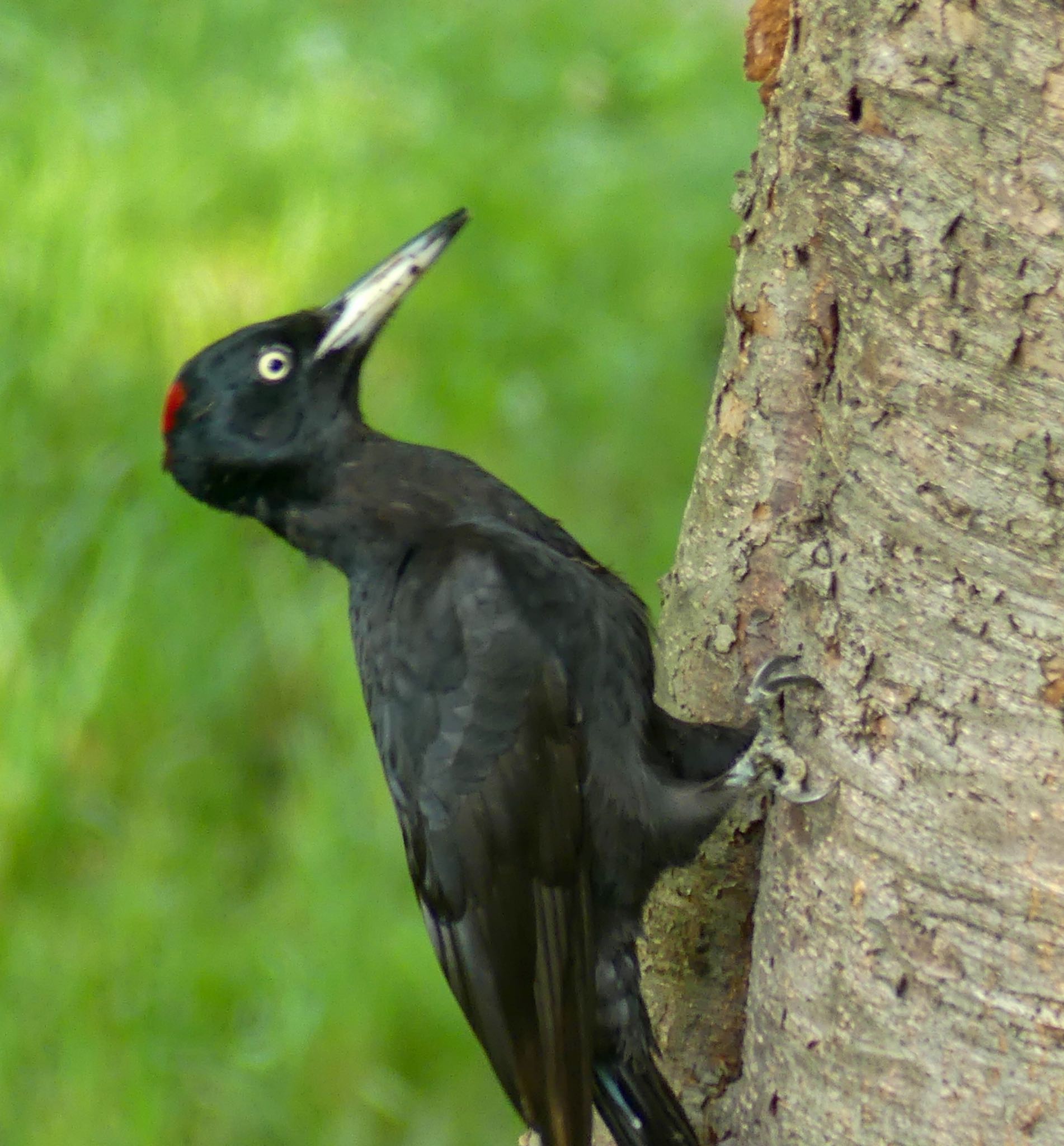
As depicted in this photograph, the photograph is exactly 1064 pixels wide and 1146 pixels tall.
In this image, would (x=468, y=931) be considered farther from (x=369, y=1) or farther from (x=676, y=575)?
(x=369, y=1)

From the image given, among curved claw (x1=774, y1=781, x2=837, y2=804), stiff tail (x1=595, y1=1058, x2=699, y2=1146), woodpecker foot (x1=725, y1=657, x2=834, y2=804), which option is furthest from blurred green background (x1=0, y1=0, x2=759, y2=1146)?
curved claw (x1=774, y1=781, x2=837, y2=804)

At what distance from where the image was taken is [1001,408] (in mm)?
1469

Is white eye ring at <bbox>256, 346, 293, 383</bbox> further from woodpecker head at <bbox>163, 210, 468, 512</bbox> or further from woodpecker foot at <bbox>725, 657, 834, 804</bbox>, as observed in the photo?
woodpecker foot at <bbox>725, 657, 834, 804</bbox>

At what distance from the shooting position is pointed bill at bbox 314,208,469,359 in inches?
94.7

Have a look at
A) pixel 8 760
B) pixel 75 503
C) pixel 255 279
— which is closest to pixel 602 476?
pixel 255 279

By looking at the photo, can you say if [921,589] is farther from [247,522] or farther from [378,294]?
[247,522]

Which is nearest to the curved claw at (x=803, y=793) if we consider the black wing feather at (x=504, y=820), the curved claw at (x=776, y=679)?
the curved claw at (x=776, y=679)

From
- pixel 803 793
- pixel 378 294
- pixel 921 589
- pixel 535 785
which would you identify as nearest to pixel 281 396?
pixel 378 294

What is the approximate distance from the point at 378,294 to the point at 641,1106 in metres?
1.28

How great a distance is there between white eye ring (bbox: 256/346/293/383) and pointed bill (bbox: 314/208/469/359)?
51 millimetres

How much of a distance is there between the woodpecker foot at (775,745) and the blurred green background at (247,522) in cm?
148

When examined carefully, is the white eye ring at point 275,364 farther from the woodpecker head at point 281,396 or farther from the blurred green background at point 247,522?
the blurred green background at point 247,522

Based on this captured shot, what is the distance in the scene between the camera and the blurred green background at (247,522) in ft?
10.4

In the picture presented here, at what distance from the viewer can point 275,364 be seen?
8.06ft
